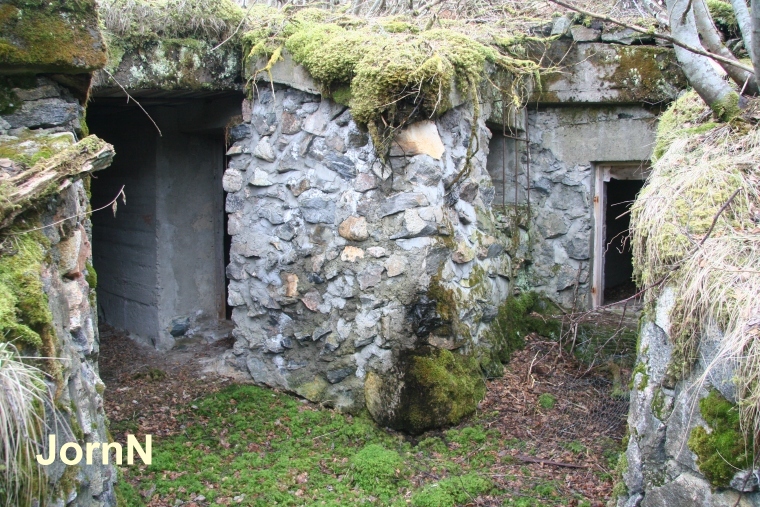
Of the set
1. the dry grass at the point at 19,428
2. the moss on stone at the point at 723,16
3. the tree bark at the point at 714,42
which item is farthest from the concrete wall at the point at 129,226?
the moss on stone at the point at 723,16

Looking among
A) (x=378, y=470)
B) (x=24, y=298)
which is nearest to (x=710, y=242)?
(x=378, y=470)

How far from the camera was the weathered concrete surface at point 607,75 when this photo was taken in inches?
200

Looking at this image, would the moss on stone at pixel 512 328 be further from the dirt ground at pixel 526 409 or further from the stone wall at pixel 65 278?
the stone wall at pixel 65 278

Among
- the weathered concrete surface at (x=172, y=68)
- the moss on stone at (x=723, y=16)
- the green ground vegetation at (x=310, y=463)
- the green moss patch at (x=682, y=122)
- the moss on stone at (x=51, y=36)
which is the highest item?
the moss on stone at (x=723, y=16)

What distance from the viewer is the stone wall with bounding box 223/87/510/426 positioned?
170 inches

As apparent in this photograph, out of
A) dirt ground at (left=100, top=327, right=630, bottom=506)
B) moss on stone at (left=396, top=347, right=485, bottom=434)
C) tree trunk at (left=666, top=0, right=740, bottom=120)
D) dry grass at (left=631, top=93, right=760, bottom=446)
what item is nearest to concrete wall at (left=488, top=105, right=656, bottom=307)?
dirt ground at (left=100, top=327, right=630, bottom=506)

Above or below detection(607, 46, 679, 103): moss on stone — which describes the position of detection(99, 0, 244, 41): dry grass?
above

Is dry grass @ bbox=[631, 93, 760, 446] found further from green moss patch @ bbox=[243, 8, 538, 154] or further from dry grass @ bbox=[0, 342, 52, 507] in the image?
dry grass @ bbox=[0, 342, 52, 507]

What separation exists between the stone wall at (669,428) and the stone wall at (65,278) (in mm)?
2313

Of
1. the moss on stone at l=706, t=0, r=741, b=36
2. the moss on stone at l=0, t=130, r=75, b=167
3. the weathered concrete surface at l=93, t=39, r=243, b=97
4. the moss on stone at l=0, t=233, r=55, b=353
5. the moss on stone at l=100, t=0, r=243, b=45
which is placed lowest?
the moss on stone at l=0, t=233, r=55, b=353

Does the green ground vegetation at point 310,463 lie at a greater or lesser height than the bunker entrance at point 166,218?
lesser

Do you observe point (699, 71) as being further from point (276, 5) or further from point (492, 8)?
point (276, 5)

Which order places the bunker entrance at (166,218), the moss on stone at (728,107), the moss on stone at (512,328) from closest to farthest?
the moss on stone at (728,107) → the moss on stone at (512,328) → the bunker entrance at (166,218)

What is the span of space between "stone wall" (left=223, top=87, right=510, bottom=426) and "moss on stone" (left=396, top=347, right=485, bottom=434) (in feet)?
0.23
